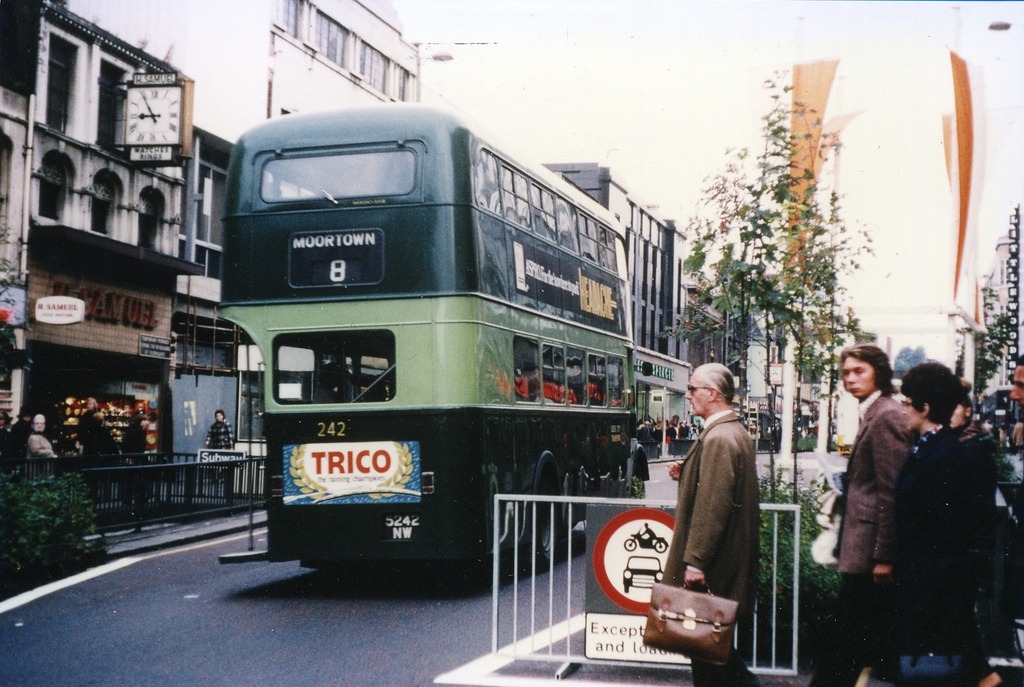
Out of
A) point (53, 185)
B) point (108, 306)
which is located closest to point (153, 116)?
point (53, 185)

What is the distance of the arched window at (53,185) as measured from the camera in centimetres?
2348

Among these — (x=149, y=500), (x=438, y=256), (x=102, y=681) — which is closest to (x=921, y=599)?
(x=102, y=681)

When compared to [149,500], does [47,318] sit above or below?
above

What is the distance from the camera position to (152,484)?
1645 cm

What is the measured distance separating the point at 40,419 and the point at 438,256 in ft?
27.5

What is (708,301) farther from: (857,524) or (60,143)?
(60,143)

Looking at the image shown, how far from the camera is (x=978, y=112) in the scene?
11.0 m

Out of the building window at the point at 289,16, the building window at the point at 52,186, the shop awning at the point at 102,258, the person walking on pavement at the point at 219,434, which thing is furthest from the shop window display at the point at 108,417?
the building window at the point at 289,16

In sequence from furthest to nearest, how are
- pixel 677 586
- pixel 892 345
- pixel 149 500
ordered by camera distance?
pixel 892 345 → pixel 149 500 → pixel 677 586

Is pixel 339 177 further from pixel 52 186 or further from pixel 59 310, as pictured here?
pixel 52 186

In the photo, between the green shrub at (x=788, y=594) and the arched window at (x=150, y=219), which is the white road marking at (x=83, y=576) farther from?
the arched window at (x=150, y=219)

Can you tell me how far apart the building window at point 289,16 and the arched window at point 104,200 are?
5.92 metres

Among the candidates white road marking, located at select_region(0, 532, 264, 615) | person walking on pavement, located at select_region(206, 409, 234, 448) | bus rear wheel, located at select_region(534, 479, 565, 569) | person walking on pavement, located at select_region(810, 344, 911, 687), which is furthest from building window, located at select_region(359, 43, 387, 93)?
person walking on pavement, located at select_region(810, 344, 911, 687)

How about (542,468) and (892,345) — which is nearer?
(542,468)
